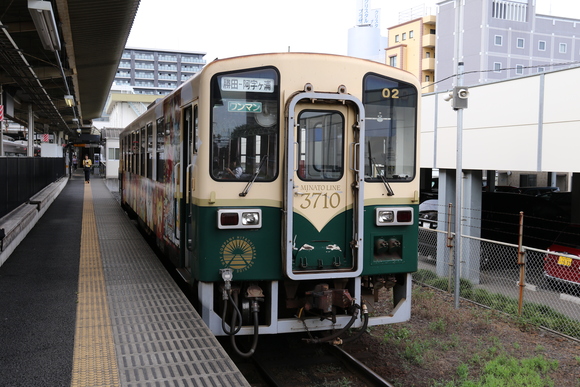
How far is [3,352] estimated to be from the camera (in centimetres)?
474

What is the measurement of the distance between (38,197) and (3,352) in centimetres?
1193

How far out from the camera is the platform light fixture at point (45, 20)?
795cm

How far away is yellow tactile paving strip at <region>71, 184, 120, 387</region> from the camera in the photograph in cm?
406

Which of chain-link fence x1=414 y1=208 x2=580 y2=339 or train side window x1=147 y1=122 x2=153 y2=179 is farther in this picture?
train side window x1=147 y1=122 x2=153 y2=179

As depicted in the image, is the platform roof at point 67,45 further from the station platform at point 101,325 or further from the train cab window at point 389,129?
the train cab window at point 389,129

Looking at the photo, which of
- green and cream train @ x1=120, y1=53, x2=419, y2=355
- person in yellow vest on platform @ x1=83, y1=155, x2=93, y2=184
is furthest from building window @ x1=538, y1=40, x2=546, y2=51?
green and cream train @ x1=120, y1=53, x2=419, y2=355

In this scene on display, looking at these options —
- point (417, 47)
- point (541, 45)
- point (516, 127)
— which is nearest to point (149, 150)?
point (516, 127)

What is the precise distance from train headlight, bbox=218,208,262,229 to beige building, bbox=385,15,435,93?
41.4m

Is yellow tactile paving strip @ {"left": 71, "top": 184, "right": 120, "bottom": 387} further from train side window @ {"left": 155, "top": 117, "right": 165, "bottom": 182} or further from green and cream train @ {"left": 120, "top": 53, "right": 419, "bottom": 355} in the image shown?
train side window @ {"left": 155, "top": 117, "right": 165, "bottom": 182}

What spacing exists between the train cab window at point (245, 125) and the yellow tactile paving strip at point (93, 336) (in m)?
1.77

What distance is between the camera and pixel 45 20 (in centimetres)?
853

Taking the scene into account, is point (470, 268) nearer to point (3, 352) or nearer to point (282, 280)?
point (282, 280)

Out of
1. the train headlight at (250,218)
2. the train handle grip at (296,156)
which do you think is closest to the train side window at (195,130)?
the train headlight at (250,218)

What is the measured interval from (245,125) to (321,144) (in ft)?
2.52
